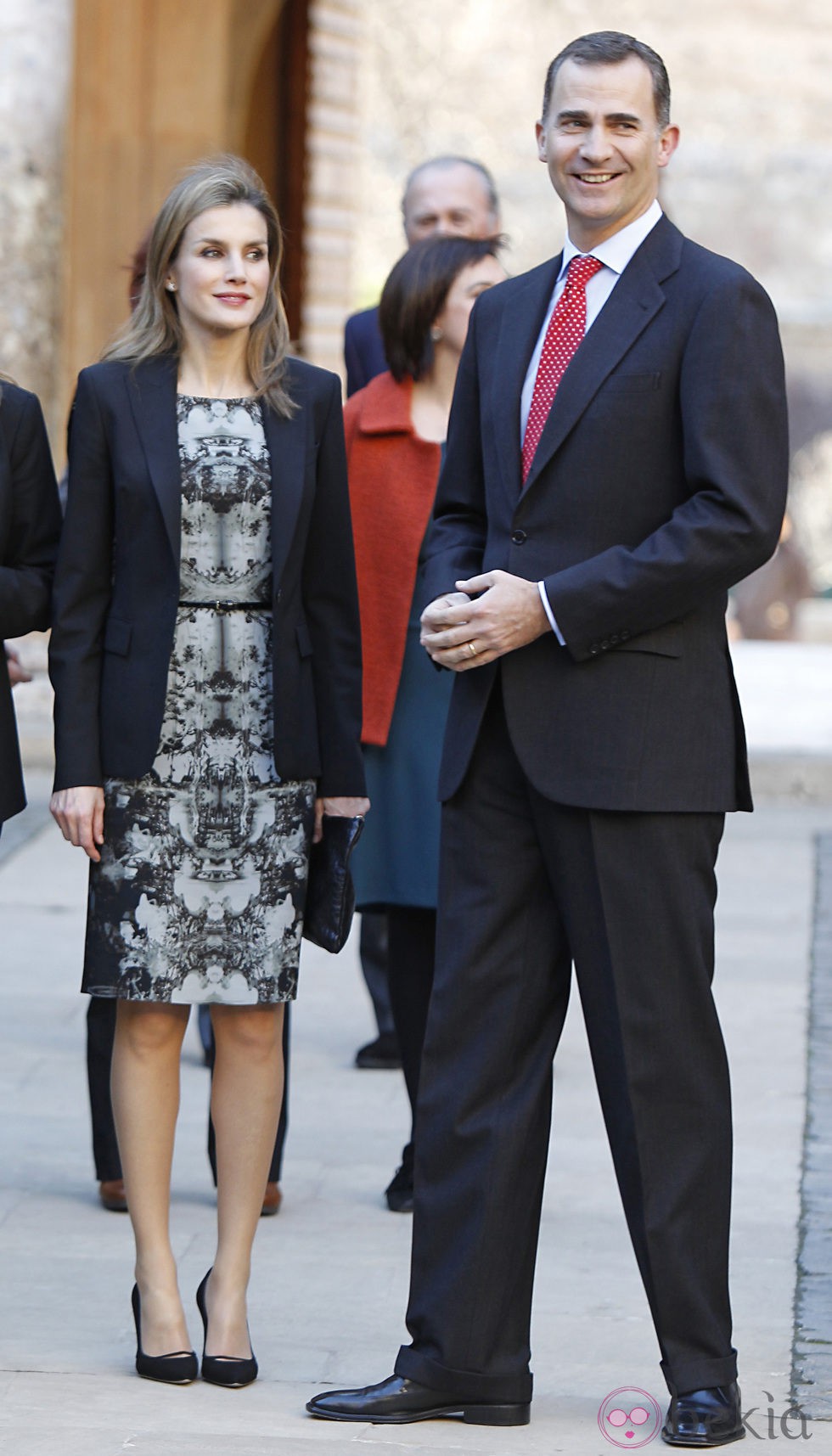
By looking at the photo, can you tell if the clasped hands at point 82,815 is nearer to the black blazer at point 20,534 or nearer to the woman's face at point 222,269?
the black blazer at point 20,534

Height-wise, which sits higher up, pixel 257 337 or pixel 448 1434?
→ pixel 257 337

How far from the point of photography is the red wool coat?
452cm

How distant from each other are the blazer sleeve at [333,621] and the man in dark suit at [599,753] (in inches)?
12.1

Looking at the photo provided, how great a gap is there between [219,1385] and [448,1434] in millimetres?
403

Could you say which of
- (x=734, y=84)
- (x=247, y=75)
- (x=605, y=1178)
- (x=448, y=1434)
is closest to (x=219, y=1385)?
(x=448, y=1434)

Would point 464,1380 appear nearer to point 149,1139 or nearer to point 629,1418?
point 629,1418

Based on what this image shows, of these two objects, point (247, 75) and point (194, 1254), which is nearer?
point (194, 1254)

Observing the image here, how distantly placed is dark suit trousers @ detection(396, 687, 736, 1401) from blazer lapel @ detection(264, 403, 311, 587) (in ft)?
1.51

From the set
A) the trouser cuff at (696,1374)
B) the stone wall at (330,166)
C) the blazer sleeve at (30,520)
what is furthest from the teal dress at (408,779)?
the stone wall at (330,166)

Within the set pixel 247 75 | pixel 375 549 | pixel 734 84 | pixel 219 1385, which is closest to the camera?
pixel 219 1385

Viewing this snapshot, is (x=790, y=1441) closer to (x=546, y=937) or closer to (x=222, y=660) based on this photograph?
(x=546, y=937)

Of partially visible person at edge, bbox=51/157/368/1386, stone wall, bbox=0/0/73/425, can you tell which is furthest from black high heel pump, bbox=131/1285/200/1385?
stone wall, bbox=0/0/73/425

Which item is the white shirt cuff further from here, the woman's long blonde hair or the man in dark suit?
the woman's long blonde hair

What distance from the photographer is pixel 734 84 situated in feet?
164
